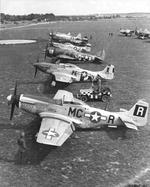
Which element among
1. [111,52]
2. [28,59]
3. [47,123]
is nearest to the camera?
[47,123]

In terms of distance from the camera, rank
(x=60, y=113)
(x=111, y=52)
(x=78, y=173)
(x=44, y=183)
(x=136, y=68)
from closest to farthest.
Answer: (x=44, y=183), (x=78, y=173), (x=60, y=113), (x=136, y=68), (x=111, y=52)

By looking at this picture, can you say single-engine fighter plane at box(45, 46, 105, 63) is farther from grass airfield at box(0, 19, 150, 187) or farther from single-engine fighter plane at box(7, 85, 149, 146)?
single-engine fighter plane at box(7, 85, 149, 146)

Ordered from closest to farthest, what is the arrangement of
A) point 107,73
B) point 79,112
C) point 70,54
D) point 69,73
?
point 79,112 < point 69,73 < point 107,73 < point 70,54

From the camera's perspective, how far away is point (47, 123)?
19.2 m

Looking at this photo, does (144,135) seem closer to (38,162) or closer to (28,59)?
(38,162)

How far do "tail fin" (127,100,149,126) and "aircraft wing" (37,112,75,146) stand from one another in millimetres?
4754

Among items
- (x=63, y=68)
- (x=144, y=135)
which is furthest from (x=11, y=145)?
(x=63, y=68)

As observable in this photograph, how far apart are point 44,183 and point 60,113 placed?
6.18m

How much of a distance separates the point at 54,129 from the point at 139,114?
6.51 metres

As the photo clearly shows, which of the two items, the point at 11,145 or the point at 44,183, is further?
the point at 11,145

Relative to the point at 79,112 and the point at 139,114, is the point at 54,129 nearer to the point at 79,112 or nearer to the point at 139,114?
the point at 79,112

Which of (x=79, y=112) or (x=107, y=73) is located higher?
(x=79, y=112)

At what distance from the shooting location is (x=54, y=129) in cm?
1853

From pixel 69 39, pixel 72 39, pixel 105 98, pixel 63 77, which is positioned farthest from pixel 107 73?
pixel 69 39
